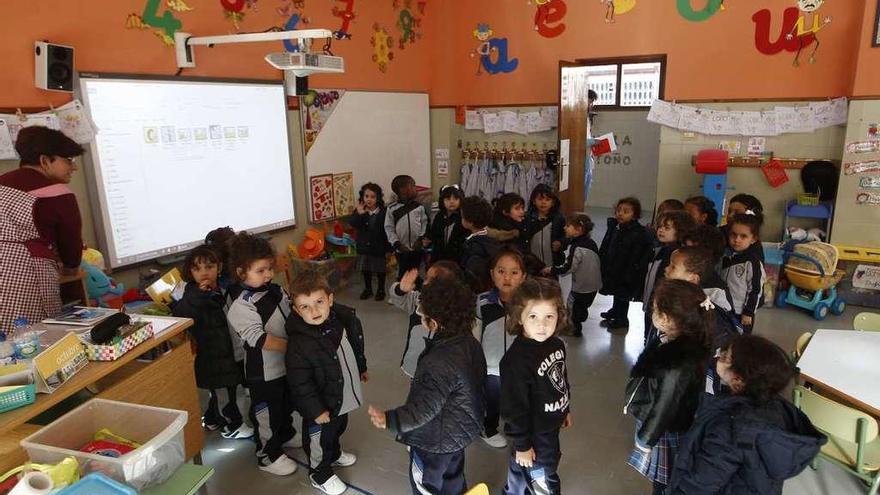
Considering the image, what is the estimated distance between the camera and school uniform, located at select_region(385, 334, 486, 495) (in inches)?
74.9

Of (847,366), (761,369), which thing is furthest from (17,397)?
(847,366)

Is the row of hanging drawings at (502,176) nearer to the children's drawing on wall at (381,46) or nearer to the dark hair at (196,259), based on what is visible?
the children's drawing on wall at (381,46)

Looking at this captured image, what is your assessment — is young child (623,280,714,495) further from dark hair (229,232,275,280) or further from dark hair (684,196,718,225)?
dark hair (684,196,718,225)

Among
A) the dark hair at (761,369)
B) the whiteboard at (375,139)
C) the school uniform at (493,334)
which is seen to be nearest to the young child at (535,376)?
the school uniform at (493,334)

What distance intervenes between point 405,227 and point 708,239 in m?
2.39

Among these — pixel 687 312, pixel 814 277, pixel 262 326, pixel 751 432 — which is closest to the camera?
pixel 751 432

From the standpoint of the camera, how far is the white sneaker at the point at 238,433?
2914 millimetres

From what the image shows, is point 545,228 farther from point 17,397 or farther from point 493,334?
point 17,397

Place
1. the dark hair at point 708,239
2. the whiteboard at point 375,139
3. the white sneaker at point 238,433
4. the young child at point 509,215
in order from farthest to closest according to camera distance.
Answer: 1. the whiteboard at point 375,139
2. the young child at point 509,215
3. the dark hair at point 708,239
4. the white sneaker at point 238,433

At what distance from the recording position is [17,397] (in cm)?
170

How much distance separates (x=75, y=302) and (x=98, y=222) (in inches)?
24.7

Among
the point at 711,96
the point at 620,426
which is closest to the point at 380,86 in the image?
the point at 711,96

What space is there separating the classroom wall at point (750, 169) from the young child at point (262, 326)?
422 centimetres

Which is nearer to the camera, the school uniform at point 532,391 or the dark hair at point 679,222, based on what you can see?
the school uniform at point 532,391
